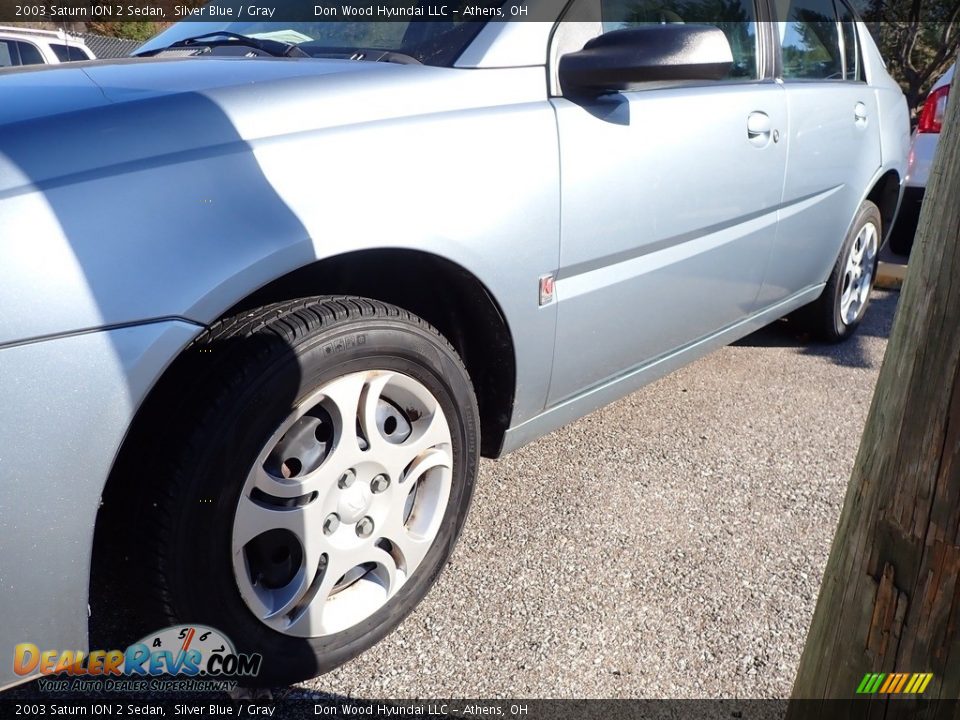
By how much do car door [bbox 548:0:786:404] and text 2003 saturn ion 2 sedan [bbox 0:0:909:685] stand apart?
12 mm

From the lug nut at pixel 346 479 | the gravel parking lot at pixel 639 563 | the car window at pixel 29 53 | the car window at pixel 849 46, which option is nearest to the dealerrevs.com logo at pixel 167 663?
the gravel parking lot at pixel 639 563

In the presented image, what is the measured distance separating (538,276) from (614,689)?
0.95 metres

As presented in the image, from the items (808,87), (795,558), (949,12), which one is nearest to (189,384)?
(795,558)

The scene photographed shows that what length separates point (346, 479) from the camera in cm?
170

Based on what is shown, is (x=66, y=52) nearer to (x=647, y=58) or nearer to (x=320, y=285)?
(x=320, y=285)

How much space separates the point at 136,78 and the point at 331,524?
1002 mm

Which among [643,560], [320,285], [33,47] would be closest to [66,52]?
[33,47]

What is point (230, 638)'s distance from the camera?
5.13 ft

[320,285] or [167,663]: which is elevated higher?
[320,285]

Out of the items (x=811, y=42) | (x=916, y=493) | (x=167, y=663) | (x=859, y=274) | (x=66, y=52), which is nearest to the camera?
(x=916, y=493)

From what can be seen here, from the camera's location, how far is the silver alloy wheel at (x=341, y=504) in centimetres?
158

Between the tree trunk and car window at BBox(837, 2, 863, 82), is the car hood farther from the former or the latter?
car window at BBox(837, 2, 863, 82)

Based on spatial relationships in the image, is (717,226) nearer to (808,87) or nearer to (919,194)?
(808,87)

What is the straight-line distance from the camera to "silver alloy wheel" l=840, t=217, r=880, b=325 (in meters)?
3.75
